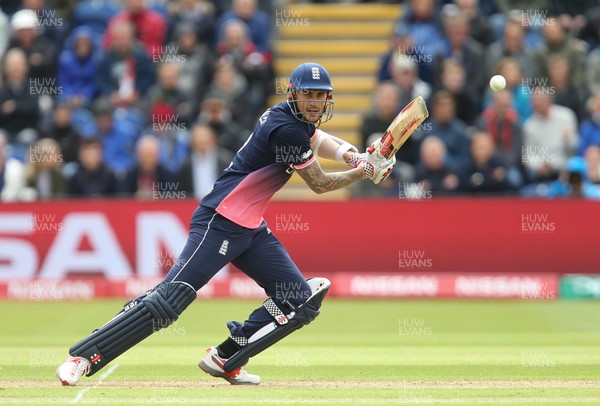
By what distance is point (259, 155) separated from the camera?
8094 mm

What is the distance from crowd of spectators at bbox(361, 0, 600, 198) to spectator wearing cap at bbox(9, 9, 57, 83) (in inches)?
193

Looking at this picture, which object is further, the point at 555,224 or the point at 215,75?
the point at 215,75

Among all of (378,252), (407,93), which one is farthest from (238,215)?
(407,93)

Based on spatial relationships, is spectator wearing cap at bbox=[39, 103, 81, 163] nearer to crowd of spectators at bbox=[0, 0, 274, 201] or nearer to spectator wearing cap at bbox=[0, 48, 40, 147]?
crowd of spectators at bbox=[0, 0, 274, 201]

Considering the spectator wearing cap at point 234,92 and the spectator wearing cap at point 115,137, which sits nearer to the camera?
the spectator wearing cap at point 115,137

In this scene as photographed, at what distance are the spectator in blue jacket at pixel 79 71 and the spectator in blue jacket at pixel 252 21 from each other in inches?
76.6

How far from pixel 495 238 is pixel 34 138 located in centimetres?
660

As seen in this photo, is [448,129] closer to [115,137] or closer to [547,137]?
[547,137]

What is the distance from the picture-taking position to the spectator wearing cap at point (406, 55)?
16812 millimetres

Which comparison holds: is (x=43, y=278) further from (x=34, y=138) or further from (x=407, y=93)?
(x=407, y=93)

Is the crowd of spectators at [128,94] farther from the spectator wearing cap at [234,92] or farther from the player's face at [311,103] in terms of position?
the player's face at [311,103]

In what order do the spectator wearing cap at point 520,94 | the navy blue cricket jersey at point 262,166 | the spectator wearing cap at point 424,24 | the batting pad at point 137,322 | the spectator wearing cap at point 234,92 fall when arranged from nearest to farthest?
the batting pad at point 137,322, the navy blue cricket jersey at point 262,166, the spectator wearing cap at point 520,94, the spectator wearing cap at point 234,92, the spectator wearing cap at point 424,24

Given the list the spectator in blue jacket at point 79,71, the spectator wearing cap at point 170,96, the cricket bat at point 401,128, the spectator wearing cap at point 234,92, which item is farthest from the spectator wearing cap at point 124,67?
the cricket bat at point 401,128

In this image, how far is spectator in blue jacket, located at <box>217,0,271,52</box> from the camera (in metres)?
17.9
